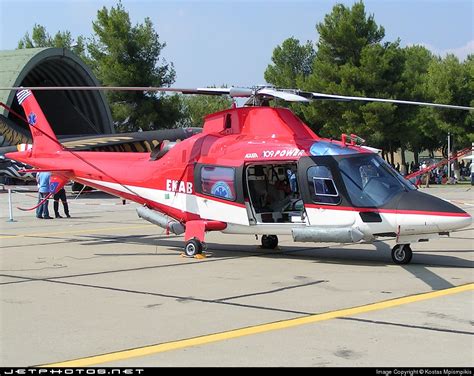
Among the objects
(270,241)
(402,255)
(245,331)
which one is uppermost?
(270,241)

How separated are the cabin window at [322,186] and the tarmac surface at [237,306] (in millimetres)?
1116

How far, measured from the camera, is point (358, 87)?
50.7 meters

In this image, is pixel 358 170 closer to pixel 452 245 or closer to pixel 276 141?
pixel 276 141

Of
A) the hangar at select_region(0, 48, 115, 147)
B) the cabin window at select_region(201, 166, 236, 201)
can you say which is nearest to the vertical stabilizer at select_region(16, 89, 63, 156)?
the cabin window at select_region(201, 166, 236, 201)

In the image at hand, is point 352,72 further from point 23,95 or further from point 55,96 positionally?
point 23,95

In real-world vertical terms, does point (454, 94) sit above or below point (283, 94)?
above

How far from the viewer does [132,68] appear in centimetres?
5478

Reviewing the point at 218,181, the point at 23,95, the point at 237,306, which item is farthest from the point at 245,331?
the point at 23,95

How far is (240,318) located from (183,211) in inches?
230

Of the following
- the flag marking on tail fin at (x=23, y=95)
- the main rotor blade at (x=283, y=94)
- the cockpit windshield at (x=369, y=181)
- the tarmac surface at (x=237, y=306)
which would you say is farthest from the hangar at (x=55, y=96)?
the cockpit windshield at (x=369, y=181)

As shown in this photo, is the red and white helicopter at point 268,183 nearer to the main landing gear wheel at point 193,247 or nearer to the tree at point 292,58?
the main landing gear wheel at point 193,247

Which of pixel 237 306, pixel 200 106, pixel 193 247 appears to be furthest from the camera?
pixel 200 106

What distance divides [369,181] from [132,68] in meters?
45.4

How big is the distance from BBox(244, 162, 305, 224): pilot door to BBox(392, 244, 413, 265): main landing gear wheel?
5.77ft
